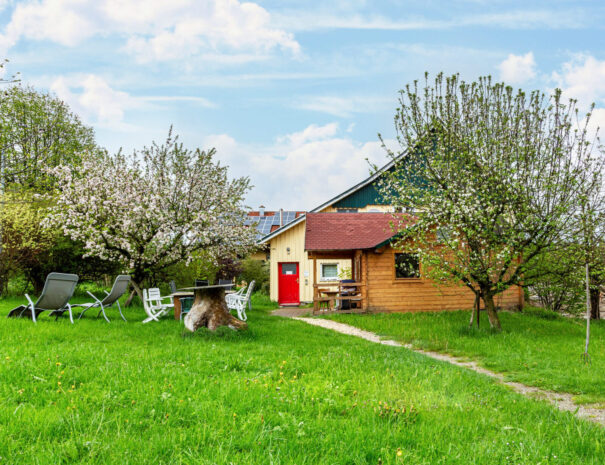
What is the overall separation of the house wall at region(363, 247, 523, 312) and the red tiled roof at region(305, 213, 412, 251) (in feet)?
2.40

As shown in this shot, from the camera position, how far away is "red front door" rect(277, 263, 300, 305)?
82.7 ft

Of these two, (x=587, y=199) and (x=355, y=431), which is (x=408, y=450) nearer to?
(x=355, y=431)

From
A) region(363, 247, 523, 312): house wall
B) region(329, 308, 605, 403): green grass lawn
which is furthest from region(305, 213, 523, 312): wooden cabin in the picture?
region(329, 308, 605, 403): green grass lawn

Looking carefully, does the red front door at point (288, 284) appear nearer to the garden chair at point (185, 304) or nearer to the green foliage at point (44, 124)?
the garden chair at point (185, 304)

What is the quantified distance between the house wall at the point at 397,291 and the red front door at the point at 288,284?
737 centimetres

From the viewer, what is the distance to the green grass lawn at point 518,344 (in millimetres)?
7180

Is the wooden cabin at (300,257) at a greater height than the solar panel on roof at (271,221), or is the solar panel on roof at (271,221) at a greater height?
the solar panel on roof at (271,221)

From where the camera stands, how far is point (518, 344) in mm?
10484

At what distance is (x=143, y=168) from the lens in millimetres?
17031

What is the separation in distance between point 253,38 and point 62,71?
6.40 meters

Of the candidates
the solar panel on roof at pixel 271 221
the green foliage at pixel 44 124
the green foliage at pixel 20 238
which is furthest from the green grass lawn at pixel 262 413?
the solar panel on roof at pixel 271 221

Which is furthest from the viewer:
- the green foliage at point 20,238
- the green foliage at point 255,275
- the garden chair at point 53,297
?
the green foliage at point 255,275

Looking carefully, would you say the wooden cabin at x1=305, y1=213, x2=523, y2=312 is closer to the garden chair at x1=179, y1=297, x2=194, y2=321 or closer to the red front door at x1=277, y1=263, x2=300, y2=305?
the garden chair at x1=179, y1=297, x2=194, y2=321

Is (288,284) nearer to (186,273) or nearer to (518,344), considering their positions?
(186,273)
